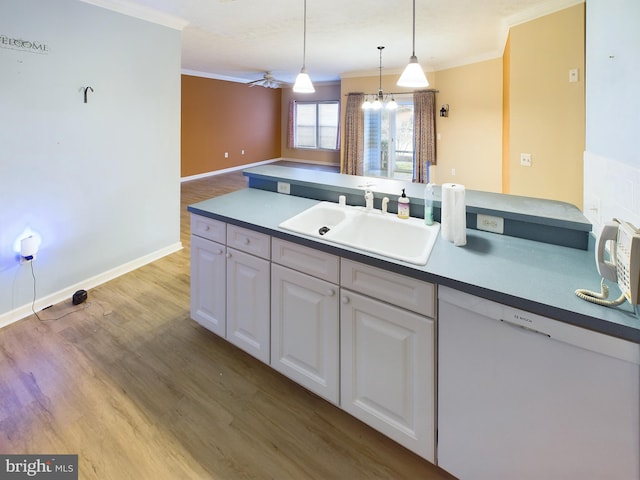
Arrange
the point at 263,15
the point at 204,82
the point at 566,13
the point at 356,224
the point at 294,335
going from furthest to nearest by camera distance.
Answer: the point at 204,82 → the point at 263,15 → the point at 566,13 → the point at 356,224 → the point at 294,335

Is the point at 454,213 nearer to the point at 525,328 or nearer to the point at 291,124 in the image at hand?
the point at 525,328

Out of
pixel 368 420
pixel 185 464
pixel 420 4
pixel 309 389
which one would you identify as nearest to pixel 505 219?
pixel 368 420

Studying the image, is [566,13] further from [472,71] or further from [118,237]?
[118,237]

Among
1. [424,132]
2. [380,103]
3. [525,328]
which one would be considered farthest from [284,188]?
[424,132]

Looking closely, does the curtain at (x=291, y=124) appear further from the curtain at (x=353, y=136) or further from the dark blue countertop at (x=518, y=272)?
the dark blue countertop at (x=518, y=272)

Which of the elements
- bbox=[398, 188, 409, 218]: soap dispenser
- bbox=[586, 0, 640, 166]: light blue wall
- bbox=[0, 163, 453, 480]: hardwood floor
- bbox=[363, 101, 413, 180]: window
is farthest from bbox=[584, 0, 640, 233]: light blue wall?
bbox=[363, 101, 413, 180]: window

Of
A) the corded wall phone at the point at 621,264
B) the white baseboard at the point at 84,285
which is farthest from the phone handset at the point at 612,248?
the white baseboard at the point at 84,285

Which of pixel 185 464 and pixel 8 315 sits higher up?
pixel 8 315

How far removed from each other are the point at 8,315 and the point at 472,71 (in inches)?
274

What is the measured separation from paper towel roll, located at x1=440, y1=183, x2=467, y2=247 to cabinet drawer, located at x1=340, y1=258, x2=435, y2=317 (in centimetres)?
35

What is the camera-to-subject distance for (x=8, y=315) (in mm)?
2537

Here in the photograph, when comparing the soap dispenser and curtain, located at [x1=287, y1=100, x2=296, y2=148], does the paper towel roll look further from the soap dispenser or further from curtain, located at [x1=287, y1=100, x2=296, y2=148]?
curtain, located at [x1=287, y1=100, x2=296, y2=148]

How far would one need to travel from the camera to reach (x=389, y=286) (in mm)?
1411

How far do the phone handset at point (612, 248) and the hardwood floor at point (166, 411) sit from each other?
3.39 ft
